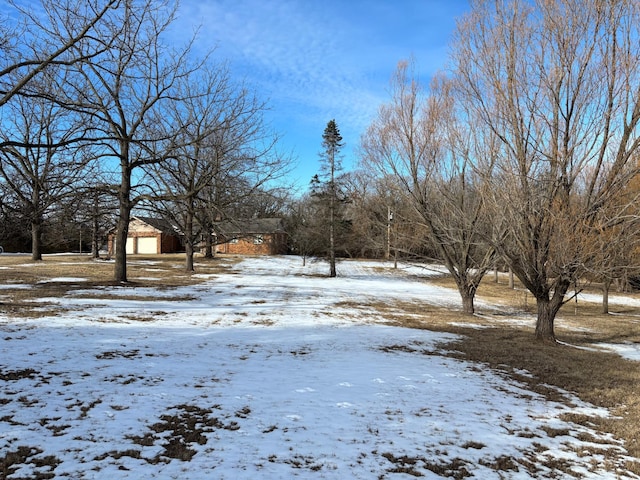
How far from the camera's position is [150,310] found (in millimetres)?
11352

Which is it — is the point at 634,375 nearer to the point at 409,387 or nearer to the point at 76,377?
the point at 409,387

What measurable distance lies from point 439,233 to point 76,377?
444 inches

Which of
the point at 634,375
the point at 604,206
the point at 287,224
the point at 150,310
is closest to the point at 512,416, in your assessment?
the point at 634,375

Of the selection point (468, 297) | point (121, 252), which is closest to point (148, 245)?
point (121, 252)

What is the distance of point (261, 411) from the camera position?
4.66 meters

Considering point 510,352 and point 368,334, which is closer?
point 510,352

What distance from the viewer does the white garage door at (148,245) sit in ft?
156

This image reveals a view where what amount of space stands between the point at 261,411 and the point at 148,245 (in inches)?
1849

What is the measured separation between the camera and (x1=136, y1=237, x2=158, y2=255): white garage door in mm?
47656

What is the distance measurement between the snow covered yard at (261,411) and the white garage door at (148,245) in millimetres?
40433

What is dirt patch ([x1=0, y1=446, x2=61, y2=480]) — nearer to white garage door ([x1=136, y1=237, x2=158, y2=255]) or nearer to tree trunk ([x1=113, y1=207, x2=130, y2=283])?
tree trunk ([x1=113, y1=207, x2=130, y2=283])

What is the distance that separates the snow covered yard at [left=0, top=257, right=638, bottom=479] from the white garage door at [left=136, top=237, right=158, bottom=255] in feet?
133

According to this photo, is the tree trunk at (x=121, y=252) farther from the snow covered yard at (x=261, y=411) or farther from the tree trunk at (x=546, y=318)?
the tree trunk at (x=546, y=318)

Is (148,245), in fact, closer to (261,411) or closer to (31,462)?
(261,411)
